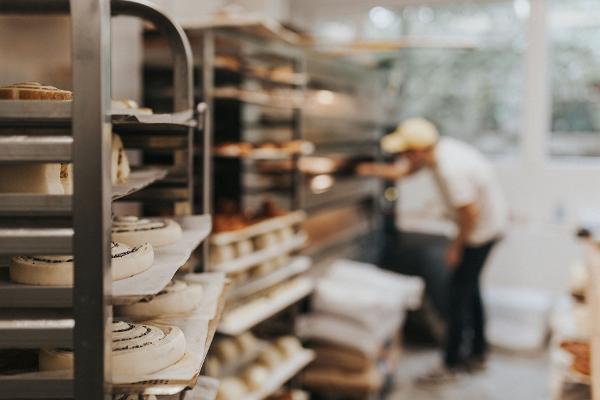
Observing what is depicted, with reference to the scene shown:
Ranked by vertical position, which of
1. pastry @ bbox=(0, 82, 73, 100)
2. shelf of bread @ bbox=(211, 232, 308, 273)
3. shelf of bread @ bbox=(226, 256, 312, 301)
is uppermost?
pastry @ bbox=(0, 82, 73, 100)

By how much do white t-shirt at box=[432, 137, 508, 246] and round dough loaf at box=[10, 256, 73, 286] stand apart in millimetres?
3973

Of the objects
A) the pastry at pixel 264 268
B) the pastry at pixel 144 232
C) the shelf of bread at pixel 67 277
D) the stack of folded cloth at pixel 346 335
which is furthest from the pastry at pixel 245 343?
the shelf of bread at pixel 67 277

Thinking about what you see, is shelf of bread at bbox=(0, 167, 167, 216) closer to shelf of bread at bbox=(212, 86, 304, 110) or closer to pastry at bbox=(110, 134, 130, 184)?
pastry at bbox=(110, 134, 130, 184)

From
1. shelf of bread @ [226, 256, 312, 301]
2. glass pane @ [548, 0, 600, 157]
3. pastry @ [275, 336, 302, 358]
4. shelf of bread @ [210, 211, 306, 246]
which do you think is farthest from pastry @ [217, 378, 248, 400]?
glass pane @ [548, 0, 600, 157]

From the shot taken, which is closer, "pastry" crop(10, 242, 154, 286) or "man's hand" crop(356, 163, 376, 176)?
"pastry" crop(10, 242, 154, 286)

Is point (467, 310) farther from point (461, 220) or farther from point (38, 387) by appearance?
point (38, 387)

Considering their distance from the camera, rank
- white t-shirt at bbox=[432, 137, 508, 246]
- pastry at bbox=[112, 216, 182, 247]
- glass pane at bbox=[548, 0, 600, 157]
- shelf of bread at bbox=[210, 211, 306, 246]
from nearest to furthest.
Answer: pastry at bbox=[112, 216, 182, 247]
shelf of bread at bbox=[210, 211, 306, 246]
white t-shirt at bbox=[432, 137, 508, 246]
glass pane at bbox=[548, 0, 600, 157]

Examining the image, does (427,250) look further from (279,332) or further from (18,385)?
Answer: (18,385)

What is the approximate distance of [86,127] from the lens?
1086 mm

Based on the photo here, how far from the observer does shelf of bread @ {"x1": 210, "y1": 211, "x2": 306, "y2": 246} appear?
315 centimetres

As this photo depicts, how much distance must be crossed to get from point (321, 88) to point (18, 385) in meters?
4.29

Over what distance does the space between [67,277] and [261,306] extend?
2356mm

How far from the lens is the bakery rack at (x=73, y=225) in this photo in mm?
1080

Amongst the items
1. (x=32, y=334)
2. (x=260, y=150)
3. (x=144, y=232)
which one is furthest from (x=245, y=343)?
(x=32, y=334)
